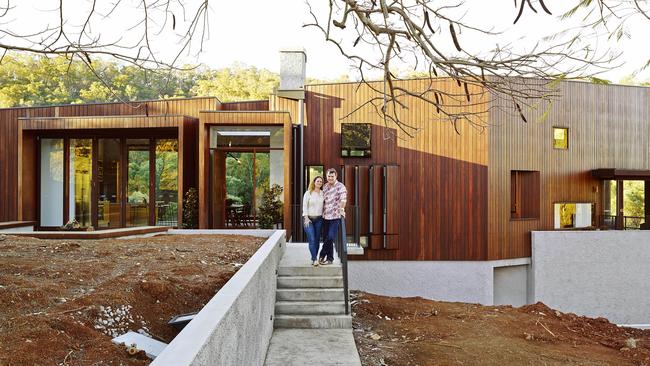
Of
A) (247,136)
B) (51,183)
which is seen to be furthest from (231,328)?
(51,183)

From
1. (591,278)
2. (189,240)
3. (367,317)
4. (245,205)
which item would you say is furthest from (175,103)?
(591,278)

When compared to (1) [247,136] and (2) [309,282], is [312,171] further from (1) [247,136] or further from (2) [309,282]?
(2) [309,282]

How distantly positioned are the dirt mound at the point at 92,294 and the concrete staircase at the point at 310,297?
821 mm

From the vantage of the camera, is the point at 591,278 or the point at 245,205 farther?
the point at 591,278

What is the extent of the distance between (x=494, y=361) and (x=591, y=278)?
12.4m

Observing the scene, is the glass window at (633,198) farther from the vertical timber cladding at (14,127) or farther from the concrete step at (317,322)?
the concrete step at (317,322)

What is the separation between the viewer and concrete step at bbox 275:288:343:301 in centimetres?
743

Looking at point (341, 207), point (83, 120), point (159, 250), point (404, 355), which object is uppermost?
point (83, 120)

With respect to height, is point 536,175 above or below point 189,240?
above

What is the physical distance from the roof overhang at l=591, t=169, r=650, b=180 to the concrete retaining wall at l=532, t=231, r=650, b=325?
195 centimetres

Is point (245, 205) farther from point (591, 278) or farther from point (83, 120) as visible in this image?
point (591, 278)

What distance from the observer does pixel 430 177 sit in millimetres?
15297

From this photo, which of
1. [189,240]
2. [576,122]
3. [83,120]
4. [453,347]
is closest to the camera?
[453,347]

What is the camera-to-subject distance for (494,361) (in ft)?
18.0
